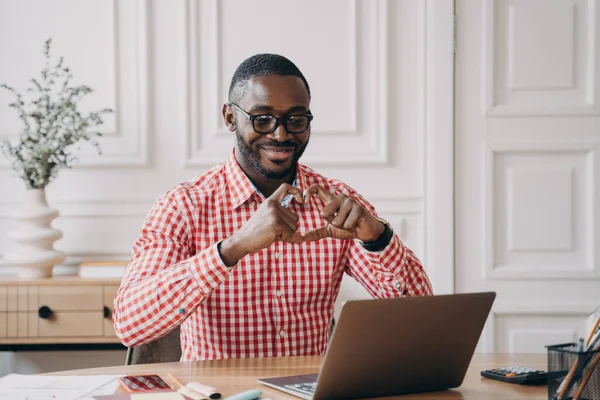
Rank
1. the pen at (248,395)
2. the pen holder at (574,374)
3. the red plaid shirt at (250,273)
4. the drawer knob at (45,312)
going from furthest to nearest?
the drawer knob at (45,312) → the red plaid shirt at (250,273) → the pen at (248,395) → the pen holder at (574,374)

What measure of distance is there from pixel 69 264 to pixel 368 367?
1.94 metres

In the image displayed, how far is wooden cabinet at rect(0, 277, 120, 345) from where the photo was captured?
2.51 m

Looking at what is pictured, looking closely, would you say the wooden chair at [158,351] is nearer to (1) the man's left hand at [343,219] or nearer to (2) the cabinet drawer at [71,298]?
(1) the man's left hand at [343,219]

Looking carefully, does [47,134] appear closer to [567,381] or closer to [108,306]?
[108,306]

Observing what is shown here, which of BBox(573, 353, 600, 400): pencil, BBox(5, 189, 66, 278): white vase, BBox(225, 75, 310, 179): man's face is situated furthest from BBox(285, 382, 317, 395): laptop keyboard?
BBox(5, 189, 66, 278): white vase

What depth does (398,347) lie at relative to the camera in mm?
1144

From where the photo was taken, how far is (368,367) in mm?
1133

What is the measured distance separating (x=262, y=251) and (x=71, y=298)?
0.99 m

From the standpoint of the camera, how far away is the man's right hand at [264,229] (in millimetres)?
1463

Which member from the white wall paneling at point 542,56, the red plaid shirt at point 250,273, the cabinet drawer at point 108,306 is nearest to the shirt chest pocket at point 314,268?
the red plaid shirt at point 250,273

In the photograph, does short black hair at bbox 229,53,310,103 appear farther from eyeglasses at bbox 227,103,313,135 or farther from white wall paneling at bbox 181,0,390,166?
white wall paneling at bbox 181,0,390,166

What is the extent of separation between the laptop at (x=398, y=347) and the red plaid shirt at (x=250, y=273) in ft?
1.62

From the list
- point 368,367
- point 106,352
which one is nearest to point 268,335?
point 368,367

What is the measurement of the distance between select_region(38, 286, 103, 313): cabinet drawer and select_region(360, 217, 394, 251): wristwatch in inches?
45.6
